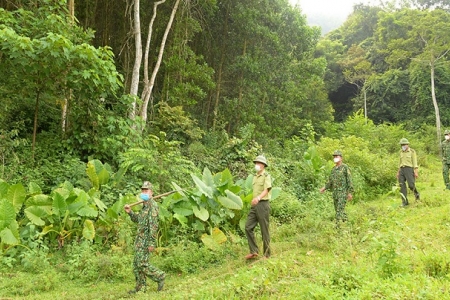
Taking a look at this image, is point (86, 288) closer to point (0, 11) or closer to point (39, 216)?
point (39, 216)

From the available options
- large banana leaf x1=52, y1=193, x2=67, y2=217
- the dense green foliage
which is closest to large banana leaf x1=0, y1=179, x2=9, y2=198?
the dense green foliage

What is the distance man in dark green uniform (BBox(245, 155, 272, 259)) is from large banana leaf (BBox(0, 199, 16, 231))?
4.05 meters

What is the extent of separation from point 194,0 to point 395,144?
46.7 ft

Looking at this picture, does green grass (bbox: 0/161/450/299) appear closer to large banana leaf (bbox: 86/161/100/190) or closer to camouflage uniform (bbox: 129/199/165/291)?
camouflage uniform (bbox: 129/199/165/291)

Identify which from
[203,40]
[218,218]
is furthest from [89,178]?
[203,40]

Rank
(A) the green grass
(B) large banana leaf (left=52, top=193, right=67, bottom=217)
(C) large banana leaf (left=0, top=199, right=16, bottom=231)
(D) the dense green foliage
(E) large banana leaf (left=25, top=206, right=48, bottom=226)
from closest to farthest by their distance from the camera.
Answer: (A) the green grass, (D) the dense green foliage, (C) large banana leaf (left=0, top=199, right=16, bottom=231), (E) large banana leaf (left=25, top=206, right=48, bottom=226), (B) large banana leaf (left=52, top=193, right=67, bottom=217)

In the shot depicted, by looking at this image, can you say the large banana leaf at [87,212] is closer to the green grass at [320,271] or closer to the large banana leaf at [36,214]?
the large banana leaf at [36,214]

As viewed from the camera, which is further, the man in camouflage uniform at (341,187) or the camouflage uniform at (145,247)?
the man in camouflage uniform at (341,187)

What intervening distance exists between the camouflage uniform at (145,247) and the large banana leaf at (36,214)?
2364 mm

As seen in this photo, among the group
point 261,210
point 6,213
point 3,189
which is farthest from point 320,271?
point 3,189

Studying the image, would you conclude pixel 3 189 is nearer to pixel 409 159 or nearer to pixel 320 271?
pixel 320 271

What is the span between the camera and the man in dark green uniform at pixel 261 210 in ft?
18.2

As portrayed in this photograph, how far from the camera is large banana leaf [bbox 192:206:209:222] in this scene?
260 inches

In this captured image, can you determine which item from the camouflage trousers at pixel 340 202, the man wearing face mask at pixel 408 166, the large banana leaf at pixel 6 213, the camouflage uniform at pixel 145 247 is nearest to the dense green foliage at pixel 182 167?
the large banana leaf at pixel 6 213
